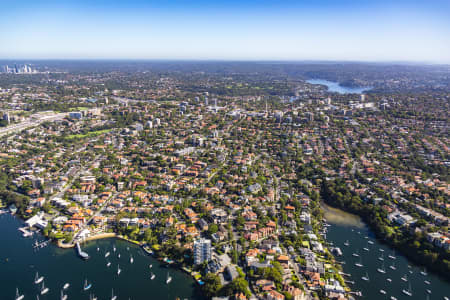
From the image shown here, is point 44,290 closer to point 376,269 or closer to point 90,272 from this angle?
point 90,272

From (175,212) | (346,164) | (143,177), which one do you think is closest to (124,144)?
(143,177)

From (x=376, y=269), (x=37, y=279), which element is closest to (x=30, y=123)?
(x=37, y=279)

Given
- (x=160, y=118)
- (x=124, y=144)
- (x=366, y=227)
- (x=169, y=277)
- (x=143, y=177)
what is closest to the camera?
(x=169, y=277)

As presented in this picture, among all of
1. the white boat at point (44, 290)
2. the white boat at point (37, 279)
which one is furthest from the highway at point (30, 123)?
the white boat at point (44, 290)

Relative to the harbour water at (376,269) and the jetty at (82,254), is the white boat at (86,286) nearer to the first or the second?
the jetty at (82,254)

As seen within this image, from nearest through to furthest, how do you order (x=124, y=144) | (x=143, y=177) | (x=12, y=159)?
(x=143, y=177) → (x=12, y=159) → (x=124, y=144)

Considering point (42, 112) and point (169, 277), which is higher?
point (42, 112)

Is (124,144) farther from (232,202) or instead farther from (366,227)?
(366,227)

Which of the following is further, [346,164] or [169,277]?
[346,164]

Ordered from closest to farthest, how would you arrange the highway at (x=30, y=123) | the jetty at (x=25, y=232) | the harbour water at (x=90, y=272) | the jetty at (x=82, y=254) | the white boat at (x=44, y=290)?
the white boat at (x=44, y=290) < the harbour water at (x=90, y=272) < the jetty at (x=82, y=254) < the jetty at (x=25, y=232) < the highway at (x=30, y=123)
